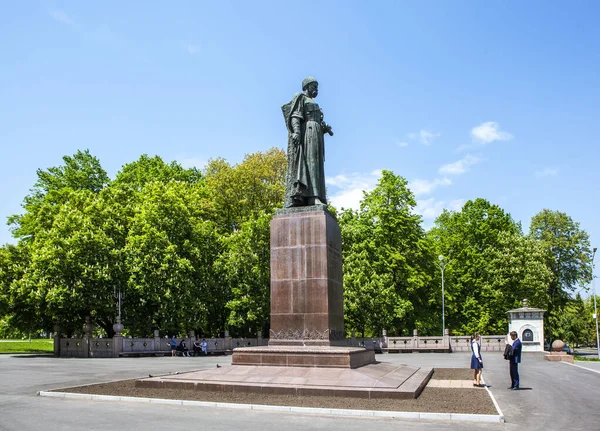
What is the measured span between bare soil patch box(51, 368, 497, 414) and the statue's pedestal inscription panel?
2.84 meters

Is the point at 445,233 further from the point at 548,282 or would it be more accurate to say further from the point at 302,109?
the point at 302,109

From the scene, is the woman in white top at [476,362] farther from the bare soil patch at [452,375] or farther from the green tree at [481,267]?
the green tree at [481,267]

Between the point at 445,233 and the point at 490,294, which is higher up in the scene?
the point at 445,233

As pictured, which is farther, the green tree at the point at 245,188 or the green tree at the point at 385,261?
the green tree at the point at 245,188

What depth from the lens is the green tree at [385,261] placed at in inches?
1676

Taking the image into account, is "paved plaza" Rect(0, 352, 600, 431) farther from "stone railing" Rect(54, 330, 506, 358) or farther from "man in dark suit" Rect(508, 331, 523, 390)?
"stone railing" Rect(54, 330, 506, 358)

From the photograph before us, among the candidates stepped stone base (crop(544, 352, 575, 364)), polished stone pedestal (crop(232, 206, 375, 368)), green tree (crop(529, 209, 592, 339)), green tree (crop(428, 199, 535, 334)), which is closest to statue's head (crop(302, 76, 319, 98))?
polished stone pedestal (crop(232, 206, 375, 368))

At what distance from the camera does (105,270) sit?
35.7 meters

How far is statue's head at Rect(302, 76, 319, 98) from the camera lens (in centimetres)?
1786

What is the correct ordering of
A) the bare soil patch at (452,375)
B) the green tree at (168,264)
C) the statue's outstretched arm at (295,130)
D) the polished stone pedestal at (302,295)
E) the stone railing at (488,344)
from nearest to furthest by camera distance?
the polished stone pedestal at (302,295), the statue's outstretched arm at (295,130), the bare soil patch at (452,375), the green tree at (168,264), the stone railing at (488,344)

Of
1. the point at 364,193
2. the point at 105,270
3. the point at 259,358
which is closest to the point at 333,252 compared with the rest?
the point at 259,358

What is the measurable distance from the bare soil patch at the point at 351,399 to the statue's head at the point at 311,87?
9732 millimetres

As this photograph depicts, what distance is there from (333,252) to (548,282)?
132 ft

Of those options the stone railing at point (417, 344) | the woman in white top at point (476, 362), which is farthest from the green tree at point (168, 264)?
the woman in white top at point (476, 362)
